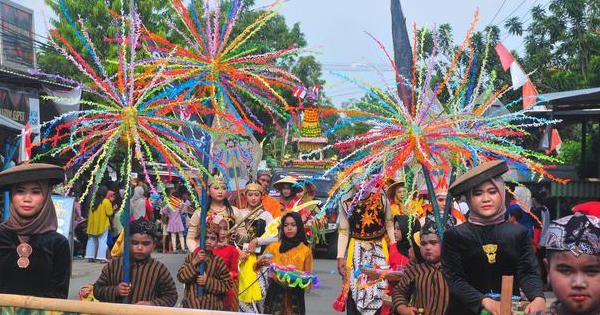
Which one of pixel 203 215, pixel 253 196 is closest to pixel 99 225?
pixel 253 196

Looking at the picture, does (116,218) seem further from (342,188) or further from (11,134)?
(342,188)

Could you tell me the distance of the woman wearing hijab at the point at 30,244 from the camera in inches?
225

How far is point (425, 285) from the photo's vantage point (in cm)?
665

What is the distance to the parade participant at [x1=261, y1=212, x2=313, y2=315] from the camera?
9.21 meters

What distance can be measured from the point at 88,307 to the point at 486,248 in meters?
2.38

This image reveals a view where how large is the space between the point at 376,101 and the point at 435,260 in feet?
4.00

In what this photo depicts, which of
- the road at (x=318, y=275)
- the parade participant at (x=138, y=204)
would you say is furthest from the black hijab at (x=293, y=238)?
the parade participant at (x=138, y=204)

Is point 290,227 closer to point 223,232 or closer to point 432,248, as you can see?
point 223,232

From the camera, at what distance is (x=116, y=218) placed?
64.3ft

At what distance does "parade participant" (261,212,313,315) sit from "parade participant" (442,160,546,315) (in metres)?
3.72

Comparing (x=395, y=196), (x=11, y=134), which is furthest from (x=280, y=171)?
(x=395, y=196)

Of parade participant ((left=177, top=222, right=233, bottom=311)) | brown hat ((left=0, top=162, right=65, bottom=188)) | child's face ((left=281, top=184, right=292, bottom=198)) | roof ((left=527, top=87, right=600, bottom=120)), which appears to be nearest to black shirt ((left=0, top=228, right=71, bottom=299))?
brown hat ((left=0, top=162, right=65, bottom=188))

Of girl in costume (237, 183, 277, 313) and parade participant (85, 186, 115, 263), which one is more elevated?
girl in costume (237, 183, 277, 313)

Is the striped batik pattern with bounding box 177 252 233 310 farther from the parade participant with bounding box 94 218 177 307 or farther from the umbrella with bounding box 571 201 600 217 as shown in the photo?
the umbrella with bounding box 571 201 600 217
